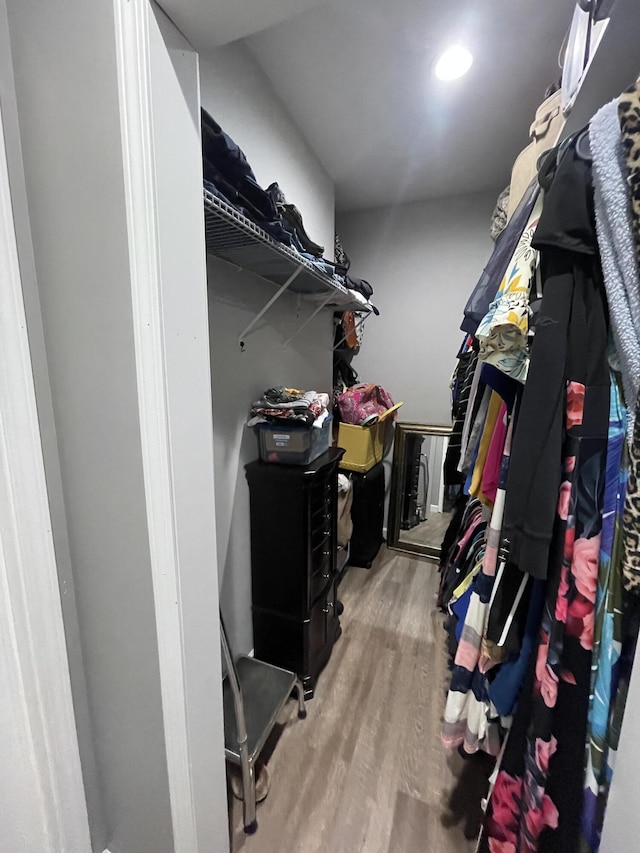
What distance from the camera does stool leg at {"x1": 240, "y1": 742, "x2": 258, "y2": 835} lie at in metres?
1.04

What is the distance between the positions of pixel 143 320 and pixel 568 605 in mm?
991

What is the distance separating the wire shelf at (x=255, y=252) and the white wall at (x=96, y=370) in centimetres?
28

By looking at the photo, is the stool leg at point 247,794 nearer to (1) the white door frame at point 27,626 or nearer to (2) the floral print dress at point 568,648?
(1) the white door frame at point 27,626

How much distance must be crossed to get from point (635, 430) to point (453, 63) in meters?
1.62

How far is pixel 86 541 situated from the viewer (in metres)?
0.75

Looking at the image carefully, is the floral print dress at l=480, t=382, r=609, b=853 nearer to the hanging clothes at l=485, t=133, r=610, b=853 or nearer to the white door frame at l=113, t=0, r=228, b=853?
the hanging clothes at l=485, t=133, r=610, b=853

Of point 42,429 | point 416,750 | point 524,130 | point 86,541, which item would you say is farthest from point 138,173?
point 524,130

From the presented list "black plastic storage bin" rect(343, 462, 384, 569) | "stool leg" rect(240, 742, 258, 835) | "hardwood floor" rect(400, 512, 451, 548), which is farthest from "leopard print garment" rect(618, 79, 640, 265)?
"hardwood floor" rect(400, 512, 451, 548)

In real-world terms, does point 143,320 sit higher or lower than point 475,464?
higher

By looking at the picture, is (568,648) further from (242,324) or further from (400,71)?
(400,71)

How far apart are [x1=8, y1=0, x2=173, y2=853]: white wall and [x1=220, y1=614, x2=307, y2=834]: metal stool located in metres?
0.31

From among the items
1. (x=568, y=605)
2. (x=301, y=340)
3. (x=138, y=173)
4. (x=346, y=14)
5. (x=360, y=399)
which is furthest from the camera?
(x=360, y=399)

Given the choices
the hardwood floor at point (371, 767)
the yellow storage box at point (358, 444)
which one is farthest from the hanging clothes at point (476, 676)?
the yellow storage box at point (358, 444)

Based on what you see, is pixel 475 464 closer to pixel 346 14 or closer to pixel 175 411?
pixel 175 411
